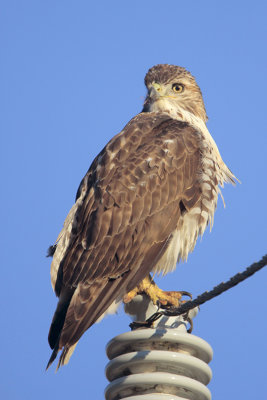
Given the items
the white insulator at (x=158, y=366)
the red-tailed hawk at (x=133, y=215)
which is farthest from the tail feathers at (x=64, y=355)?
the white insulator at (x=158, y=366)

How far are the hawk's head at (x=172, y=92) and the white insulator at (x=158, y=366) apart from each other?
3.92 m

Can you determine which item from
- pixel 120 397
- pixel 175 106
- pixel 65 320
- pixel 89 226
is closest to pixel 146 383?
pixel 120 397

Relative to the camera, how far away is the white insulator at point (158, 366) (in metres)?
4.04

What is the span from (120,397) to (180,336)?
19.5 inches

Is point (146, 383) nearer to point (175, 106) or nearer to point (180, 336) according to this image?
point (180, 336)

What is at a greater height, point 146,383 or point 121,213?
point 121,213

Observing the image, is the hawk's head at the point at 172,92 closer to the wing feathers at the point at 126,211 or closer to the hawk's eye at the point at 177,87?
the hawk's eye at the point at 177,87

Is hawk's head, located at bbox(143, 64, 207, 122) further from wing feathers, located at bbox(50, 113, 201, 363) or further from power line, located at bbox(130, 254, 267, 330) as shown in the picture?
power line, located at bbox(130, 254, 267, 330)

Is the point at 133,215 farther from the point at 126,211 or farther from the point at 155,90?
the point at 155,90

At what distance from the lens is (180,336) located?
170 inches

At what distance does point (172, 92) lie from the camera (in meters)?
8.21

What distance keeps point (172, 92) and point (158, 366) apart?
4.54m

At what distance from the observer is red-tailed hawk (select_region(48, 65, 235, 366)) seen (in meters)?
5.83

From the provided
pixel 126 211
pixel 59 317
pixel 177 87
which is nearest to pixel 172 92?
pixel 177 87
